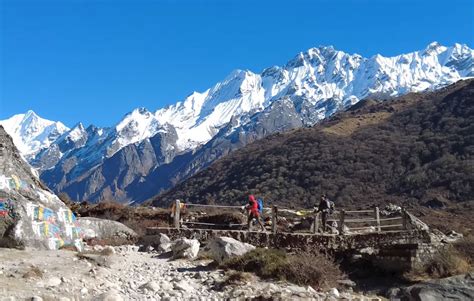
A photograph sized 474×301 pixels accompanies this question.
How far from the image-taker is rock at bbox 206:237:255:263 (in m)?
17.1

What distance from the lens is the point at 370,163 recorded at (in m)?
93.3

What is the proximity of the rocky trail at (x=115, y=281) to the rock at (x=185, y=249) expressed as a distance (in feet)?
4.18

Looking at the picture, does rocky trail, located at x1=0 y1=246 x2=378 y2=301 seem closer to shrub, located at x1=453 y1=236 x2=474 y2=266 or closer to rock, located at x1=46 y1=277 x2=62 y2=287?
rock, located at x1=46 y1=277 x2=62 y2=287

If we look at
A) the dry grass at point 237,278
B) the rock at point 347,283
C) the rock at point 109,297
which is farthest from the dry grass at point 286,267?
the rock at point 109,297

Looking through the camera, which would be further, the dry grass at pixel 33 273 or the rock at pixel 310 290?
the rock at pixel 310 290

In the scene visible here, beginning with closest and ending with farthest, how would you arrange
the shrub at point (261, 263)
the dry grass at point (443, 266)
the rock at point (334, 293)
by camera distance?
the rock at point (334, 293), the shrub at point (261, 263), the dry grass at point (443, 266)

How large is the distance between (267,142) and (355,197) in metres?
61.4

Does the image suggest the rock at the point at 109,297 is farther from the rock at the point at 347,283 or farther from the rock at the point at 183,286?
the rock at the point at 347,283

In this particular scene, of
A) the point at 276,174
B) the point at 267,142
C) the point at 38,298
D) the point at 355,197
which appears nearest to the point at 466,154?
the point at 355,197

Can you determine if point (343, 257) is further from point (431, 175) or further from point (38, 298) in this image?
point (431, 175)

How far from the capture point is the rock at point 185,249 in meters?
18.8

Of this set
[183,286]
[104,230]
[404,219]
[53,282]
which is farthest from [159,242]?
[404,219]

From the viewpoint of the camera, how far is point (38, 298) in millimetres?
10930

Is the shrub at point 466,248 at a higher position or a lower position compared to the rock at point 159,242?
lower
